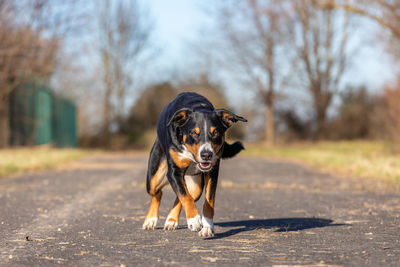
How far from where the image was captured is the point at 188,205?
5.86m

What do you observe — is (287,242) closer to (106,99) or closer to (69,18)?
(69,18)

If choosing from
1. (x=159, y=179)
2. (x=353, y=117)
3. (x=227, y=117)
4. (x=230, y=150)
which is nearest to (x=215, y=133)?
(x=227, y=117)

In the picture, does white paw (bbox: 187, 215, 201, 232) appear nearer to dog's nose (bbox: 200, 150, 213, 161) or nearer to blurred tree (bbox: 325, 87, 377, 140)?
dog's nose (bbox: 200, 150, 213, 161)

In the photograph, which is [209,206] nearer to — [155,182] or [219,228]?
[219,228]

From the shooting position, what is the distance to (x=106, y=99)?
40.7 metres

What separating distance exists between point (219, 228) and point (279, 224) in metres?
0.73

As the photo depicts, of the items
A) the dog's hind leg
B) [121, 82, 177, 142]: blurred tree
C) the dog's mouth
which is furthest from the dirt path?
[121, 82, 177, 142]: blurred tree

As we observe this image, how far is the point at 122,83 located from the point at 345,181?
97.6 feet

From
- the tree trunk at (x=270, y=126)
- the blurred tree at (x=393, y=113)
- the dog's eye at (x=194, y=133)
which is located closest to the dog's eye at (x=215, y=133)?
the dog's eye at (x=194, y=133)

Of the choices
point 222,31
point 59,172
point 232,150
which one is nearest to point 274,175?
point 59,172

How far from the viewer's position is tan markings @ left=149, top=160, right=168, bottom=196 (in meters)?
6.63

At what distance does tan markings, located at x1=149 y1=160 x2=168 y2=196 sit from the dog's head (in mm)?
649

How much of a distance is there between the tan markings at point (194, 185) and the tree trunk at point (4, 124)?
57.7 feet

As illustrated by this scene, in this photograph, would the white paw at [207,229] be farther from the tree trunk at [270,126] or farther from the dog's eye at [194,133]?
the tree trunk at [270,126]
